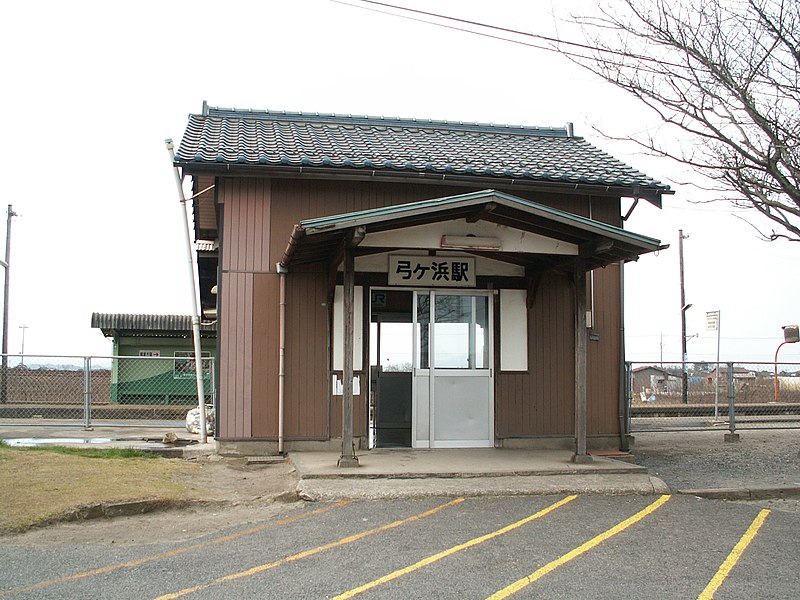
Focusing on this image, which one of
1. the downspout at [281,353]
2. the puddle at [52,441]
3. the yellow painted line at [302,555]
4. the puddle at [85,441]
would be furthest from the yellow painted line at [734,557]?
the puddle at [52,441]

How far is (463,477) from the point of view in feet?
27.6

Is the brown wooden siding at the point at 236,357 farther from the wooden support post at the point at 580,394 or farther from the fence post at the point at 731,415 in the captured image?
the fence post at the point at 731,415

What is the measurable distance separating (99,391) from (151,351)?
185 inches

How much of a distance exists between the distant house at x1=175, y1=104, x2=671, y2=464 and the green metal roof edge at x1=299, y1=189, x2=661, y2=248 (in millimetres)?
616

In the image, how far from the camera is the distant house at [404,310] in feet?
32.8

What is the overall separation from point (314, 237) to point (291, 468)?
2.79 m

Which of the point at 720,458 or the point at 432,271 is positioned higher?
the point at 432,271

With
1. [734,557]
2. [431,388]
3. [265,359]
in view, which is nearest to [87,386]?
[265,359]

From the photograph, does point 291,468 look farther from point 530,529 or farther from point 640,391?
point 640,391

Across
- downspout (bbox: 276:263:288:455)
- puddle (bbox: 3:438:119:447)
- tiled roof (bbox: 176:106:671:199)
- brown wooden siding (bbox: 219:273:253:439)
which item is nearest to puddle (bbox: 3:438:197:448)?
puddle (bbox: 3:438:119:447)

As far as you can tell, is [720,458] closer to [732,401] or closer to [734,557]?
[732,401]

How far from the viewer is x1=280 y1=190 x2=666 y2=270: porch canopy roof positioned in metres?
8.23

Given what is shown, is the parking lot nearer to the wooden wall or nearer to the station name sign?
the wooden wall

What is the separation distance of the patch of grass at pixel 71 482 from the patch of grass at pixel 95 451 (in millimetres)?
65
